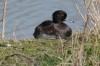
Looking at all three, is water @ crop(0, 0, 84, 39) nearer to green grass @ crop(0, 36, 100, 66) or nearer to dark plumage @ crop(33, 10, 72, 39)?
dark plumage @ crop(33, 10, 72, 39)

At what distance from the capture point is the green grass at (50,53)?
6172mm

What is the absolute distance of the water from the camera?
12605 millimetres

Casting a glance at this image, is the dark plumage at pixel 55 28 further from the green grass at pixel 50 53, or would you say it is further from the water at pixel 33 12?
the green grass at pixel 50 53

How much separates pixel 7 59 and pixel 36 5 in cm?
762

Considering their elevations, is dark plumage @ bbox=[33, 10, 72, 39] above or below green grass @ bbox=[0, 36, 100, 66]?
below

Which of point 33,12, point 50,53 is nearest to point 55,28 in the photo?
point 33,12

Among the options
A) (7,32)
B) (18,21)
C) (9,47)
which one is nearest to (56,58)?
(9,47)

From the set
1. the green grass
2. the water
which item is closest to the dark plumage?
the water

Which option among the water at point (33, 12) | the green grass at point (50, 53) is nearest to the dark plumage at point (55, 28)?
the water at point (33, 12)

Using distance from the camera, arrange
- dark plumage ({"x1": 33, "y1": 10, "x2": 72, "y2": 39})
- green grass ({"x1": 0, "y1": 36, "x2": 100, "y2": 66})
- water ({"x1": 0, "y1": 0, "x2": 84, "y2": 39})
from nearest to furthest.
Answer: green grass ({"x1": 0, "y1": 36, "x2": 100, "y2": 66}) < dark plumage ({"x1": 33, "y1": 10, "x2": 72, "y2": 39}) < water ({"x1": 0, "y1": 0, "x2": 84, "y2": 39})

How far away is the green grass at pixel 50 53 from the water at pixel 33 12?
4.41m

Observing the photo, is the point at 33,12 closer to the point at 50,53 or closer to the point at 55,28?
the point at 55,28

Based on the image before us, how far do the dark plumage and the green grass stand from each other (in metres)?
2.48

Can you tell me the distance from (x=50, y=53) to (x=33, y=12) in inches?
273
